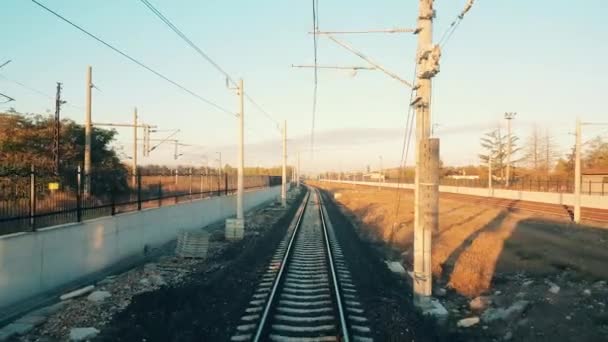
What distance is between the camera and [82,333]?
783 cm

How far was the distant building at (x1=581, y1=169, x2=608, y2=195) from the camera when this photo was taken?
46844 mm

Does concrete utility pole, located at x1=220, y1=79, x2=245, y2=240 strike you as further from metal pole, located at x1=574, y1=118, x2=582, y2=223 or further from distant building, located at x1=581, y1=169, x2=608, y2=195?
distant building, located at x1=581, y1=169, x2=608, y2=195

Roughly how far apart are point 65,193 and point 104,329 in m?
5.68

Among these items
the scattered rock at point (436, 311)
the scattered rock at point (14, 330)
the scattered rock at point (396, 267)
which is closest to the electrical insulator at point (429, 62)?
the scattered rock at point (436, 311)

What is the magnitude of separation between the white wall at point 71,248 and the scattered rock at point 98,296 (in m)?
1.18

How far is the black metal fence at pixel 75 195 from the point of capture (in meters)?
10.4

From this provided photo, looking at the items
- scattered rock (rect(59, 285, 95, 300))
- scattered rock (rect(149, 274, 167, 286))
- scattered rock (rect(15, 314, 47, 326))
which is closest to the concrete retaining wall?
scattered rock (rect(149, 274, 167, 286))

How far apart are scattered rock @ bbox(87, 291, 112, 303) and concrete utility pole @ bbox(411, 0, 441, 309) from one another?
683 centimetres

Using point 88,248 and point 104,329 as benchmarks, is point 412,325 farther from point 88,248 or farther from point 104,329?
point 88,248

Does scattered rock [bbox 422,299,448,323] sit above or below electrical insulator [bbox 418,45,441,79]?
below

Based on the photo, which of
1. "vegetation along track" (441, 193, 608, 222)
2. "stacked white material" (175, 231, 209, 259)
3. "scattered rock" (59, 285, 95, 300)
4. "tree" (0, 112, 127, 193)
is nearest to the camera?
"scattered rock" (59, 285, 95, 300)

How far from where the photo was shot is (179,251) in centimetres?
1593

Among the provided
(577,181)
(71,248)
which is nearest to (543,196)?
(577,181)

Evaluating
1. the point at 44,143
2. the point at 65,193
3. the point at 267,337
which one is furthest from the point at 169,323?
the point at 44,143
